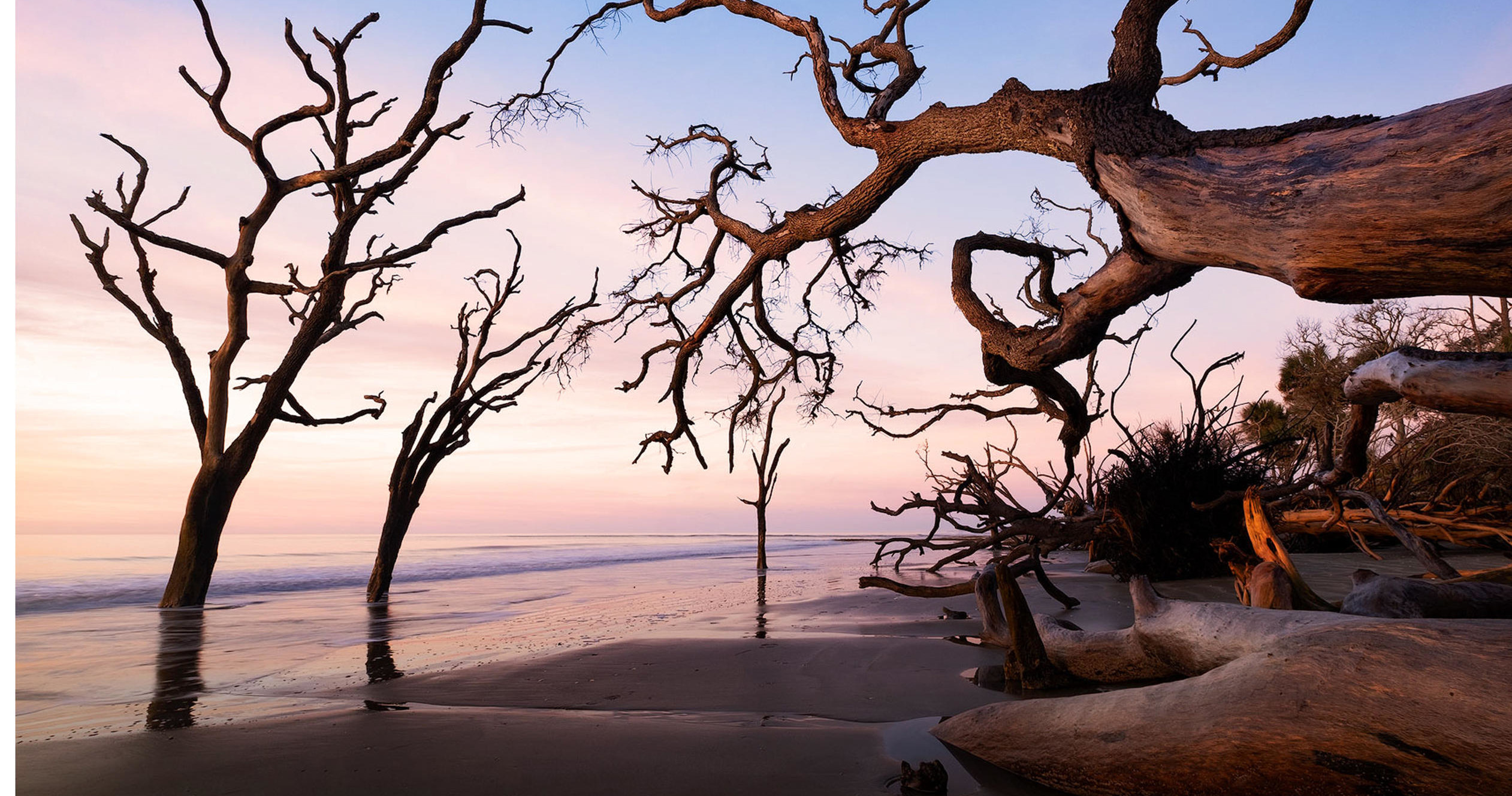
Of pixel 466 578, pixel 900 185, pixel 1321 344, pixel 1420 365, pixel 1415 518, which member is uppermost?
pixel 1321 344

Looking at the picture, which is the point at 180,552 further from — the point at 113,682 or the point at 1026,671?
the point at 1026,671

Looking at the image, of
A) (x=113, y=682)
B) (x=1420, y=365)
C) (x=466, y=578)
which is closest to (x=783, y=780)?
(x=1420, y=365)

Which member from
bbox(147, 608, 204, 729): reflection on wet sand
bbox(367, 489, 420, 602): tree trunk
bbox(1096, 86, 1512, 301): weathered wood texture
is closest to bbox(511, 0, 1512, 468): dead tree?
bbox(1096, 86, 1512, 301): weathered wood texture

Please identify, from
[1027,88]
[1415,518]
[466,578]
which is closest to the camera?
[1027,88]

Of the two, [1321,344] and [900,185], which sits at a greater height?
[1321,344]

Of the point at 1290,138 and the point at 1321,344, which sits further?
the point at 1321,344

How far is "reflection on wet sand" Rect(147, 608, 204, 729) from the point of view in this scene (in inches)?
170

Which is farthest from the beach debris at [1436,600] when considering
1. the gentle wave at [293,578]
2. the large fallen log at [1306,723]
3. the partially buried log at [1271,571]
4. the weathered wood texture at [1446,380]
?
the gentle wave at [293,578]

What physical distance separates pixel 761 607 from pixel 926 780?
6.91 metres

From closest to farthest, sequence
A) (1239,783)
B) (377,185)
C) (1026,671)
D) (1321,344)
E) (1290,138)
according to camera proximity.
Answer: (1239,783)
(1290,138)
(1026,671)
(377,185)
(1321,344)

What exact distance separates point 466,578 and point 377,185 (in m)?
10.5

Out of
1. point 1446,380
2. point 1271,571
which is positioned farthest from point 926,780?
point 1271,571

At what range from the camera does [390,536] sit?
40.9 ft

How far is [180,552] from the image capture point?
1093 cm
